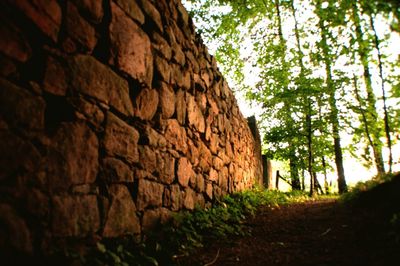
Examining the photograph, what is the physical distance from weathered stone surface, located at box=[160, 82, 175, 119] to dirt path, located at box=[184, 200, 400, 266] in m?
1.45

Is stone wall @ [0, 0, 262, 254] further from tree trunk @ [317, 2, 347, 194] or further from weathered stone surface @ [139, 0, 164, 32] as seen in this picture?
tree trunk @ [317, 2, 347, 194]

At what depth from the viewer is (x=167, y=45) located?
3.30 meters

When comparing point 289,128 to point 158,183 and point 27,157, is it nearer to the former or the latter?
point 158,183

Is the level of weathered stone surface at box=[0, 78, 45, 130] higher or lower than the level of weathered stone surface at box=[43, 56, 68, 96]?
lower

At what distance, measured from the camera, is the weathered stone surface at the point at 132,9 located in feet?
8.18

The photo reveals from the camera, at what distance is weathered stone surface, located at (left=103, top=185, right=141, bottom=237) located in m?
2.16

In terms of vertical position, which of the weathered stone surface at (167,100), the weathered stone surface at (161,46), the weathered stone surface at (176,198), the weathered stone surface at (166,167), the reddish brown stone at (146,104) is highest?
the weathered stone surface at (161,46)

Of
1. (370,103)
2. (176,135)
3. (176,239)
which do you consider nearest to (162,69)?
(176,135)

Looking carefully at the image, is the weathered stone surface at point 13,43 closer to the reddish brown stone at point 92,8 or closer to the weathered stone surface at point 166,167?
the reddish brown stone at point 92,8

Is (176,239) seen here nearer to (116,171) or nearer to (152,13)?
(116,171)

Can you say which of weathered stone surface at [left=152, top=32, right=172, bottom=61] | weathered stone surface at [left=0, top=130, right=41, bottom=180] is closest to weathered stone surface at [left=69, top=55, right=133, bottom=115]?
weathered stone surface at [left=0, top=130, right=41, bottom=180]

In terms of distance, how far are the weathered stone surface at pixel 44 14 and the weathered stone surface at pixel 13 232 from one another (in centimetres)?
98

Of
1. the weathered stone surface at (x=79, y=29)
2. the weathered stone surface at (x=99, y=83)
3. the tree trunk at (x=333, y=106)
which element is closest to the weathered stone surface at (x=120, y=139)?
the weathered stone surface at (x=99, y=83)

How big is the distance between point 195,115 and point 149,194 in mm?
1641
